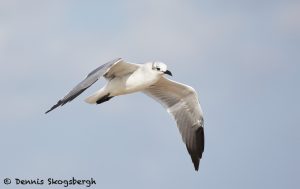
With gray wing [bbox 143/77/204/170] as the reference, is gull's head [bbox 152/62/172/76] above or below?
above

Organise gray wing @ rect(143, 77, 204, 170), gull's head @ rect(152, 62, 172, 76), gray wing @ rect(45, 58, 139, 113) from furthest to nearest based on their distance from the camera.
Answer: gray wing @ rect(143, 77, 204, 170), gull's head @ rect(152, 62, 172, 76), gray wing @ rect(45, 58, 139, 113)

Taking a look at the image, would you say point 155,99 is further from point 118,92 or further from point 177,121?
point 118,92

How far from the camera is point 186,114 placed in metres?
14.4

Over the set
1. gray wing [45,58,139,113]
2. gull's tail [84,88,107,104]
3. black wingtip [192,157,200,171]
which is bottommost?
black wingtip [192,157,200,171]

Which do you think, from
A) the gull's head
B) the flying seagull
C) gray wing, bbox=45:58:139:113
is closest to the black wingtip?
the flying seagull

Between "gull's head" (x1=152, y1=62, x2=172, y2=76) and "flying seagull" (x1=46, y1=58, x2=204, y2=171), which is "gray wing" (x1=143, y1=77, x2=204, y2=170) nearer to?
"flying seagull" (x1=46, y1=58, x2=204, y2=171)

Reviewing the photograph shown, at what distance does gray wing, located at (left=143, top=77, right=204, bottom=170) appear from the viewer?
1432cm

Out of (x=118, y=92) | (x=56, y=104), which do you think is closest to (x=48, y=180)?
(x=56, y=104)

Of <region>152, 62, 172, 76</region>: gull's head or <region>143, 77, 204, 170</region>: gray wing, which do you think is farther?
<region>143, 77, 204, 170</region>: gray wing

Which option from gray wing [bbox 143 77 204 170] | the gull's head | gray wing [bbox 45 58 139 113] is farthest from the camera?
gray wing [bbox 143 77 204 170]

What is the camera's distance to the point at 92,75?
39.2 ft

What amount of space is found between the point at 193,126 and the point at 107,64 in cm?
293

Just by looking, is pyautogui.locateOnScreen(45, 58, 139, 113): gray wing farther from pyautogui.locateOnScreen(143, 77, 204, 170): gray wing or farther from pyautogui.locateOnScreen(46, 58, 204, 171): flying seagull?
pyautogui.locateOnScreen(143, 77, 204, 170): gray wing

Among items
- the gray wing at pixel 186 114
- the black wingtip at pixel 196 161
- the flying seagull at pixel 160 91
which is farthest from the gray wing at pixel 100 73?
the black wingtip at pixel 196 161
